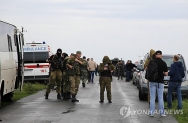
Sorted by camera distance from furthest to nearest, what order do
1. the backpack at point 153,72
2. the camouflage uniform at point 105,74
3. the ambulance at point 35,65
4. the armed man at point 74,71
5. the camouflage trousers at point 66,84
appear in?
the ambulance at point 35,65 → the camouflage trousers at point 66,84 → the armed man at point 74,71 → the camouflage uniform at point 105,74 → the backpack at point 153,72

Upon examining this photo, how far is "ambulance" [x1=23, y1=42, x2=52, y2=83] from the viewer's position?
30031mm

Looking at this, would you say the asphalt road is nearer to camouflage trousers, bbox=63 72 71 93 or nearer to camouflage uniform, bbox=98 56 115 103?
camouflage uniform, bbox=98 56 115 103

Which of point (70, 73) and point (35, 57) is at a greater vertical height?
point (35, 57)

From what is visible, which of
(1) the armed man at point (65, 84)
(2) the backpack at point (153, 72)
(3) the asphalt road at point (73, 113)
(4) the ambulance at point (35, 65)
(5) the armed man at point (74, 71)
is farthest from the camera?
(4) the ambulance at point (35, 65)

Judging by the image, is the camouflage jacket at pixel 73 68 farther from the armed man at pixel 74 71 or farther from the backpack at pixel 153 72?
the backpack at pixel 153 72

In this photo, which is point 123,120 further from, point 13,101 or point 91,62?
point 91,62

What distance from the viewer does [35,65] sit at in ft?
98.6

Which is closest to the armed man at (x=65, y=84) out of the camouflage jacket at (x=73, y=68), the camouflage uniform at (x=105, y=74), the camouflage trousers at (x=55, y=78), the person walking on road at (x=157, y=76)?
the camouflage trousers at (x=55, y=78)

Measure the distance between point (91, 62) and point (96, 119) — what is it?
22438mm

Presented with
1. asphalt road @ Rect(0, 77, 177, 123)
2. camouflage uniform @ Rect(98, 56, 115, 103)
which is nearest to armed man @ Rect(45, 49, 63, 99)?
asphalt road @ Rect(0, 77, 177, 123)

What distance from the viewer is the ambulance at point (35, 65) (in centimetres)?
3003

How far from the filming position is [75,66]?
59.4 feet

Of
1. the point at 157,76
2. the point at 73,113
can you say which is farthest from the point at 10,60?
the point at 157,76

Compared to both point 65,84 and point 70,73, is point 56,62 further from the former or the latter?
point 70,73
